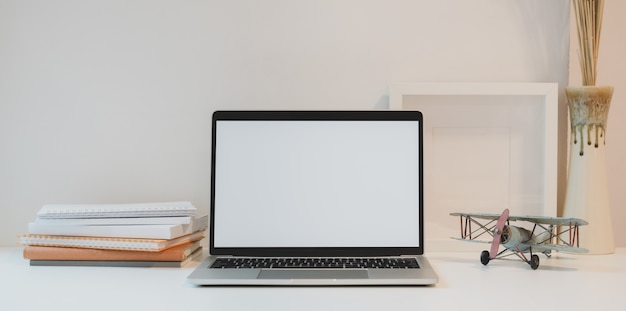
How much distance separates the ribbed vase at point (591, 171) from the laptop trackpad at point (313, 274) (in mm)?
529

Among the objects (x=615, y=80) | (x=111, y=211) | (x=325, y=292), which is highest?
(x=615, y=80)

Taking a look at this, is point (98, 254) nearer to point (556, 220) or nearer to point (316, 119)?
point (316, 119)

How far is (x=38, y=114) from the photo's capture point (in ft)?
4.64

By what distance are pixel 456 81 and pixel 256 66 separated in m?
0.45

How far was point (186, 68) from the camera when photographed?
1410 mm

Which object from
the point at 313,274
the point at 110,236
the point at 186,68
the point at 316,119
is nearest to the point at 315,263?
the point at 313,274

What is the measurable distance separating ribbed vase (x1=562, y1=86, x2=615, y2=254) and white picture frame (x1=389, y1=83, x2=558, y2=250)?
0.08m

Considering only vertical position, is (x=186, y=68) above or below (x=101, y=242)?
above

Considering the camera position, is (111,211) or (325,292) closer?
(325,292)

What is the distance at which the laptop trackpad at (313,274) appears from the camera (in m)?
1.03

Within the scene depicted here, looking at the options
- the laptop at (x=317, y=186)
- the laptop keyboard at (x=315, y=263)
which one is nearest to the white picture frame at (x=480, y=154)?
the laptop at (x=317, y=186)

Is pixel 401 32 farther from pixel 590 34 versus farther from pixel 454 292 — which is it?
pixel 454 292

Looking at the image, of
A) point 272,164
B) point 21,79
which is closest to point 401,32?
point 272,164

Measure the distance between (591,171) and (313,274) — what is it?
2.13ft
